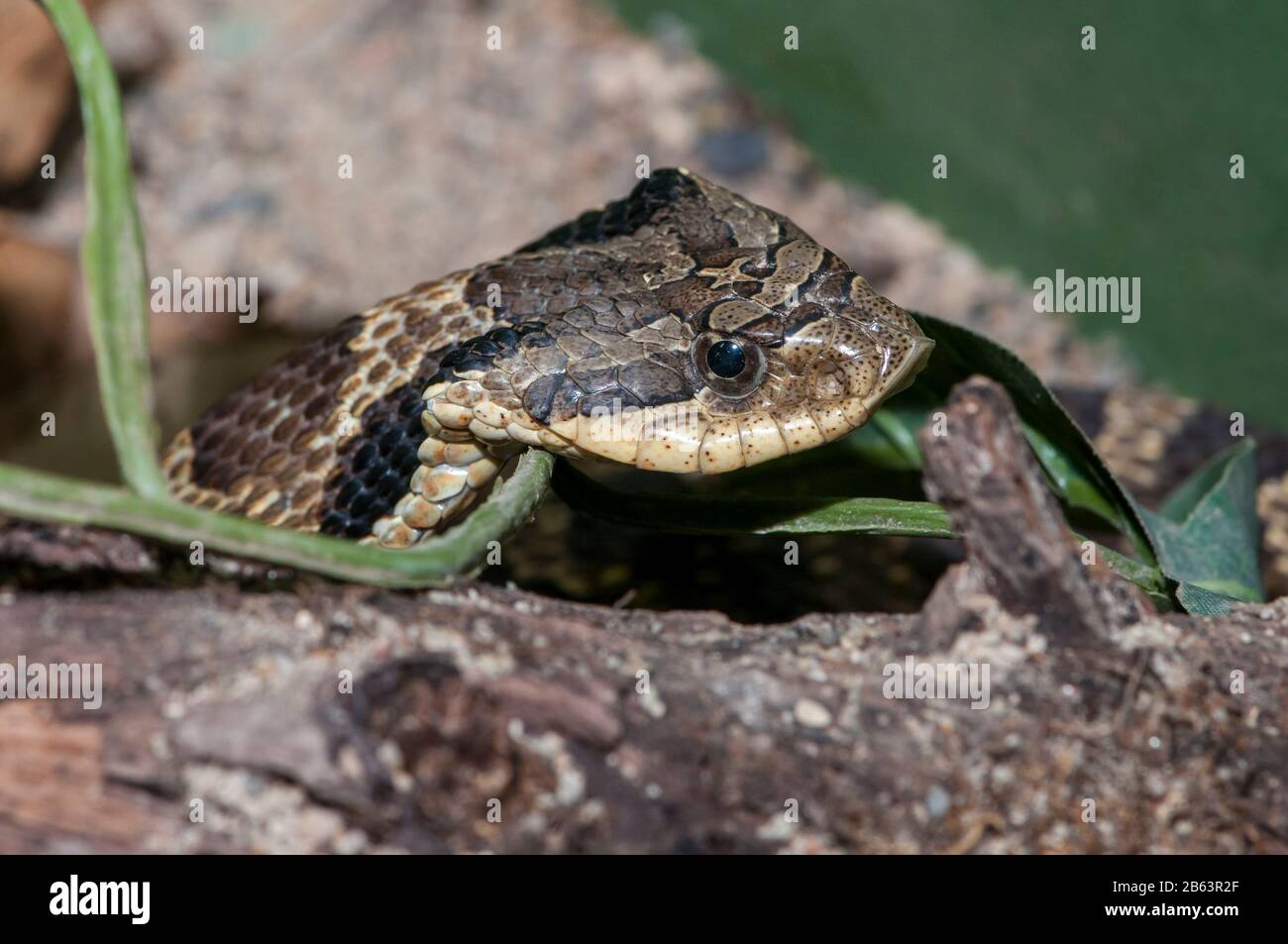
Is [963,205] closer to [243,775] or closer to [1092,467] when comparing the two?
[1092,467]

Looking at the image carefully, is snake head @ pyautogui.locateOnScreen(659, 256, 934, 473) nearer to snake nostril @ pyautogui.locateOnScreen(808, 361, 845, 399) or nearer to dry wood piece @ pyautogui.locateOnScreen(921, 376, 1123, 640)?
snake nostril @ pyautogui.locateOnScreen(808, 361, 845, 399)

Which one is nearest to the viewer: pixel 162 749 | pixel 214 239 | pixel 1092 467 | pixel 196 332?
pixel 162 749

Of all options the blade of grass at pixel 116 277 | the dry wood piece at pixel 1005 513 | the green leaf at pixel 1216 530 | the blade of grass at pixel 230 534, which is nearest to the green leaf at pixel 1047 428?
the green leaf at pixel 1216 530

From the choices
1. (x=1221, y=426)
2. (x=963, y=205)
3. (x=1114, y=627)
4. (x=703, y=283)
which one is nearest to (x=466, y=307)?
(x=703, y=283)

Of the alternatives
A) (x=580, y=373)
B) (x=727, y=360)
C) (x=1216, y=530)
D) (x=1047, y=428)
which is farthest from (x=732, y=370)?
(x=1216, y=530)

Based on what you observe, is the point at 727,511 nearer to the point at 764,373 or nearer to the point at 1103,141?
the point at 764,373

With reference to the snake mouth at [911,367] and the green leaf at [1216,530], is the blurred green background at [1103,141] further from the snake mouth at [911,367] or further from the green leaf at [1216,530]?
the snake mouth at [911,367]

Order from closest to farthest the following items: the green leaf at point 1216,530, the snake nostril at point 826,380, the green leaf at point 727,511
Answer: the green leaf at point 727,511, the snake nostril at point 826,380, the green leaf at point 1216,530
